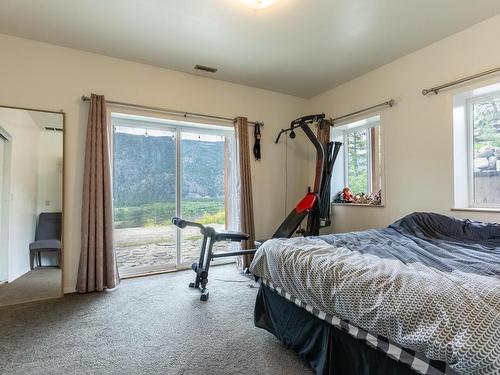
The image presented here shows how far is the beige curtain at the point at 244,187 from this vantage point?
3.55 m

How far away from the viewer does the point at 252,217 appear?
362 cm

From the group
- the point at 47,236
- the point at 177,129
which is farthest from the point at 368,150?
the point at 47,236

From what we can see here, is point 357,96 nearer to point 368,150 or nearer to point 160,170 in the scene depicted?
point 368,150

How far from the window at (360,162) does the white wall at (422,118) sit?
0.23m

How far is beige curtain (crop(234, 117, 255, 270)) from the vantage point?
11.7 ft

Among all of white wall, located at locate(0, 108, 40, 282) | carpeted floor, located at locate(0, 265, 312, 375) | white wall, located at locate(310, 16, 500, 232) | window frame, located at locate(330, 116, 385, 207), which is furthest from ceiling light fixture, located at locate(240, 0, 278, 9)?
carpeted floor, located at locate(0, 265, 312, 375)

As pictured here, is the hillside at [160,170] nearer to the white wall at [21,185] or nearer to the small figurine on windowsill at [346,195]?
the white wall at [21,185]

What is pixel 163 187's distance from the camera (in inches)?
141

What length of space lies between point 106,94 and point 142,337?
247 centimetres

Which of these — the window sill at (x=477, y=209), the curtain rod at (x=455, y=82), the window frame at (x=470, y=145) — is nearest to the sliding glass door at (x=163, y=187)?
the curtain rod at (x=455, y=82)

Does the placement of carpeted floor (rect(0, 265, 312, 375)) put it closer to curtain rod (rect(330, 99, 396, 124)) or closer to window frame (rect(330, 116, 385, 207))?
window frame (rect(330, 116, 385, 207))

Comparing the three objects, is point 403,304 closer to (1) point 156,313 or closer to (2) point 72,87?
(1) point 156,313

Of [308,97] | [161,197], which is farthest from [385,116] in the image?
[161,197]

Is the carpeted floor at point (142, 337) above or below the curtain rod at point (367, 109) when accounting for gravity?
below
